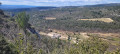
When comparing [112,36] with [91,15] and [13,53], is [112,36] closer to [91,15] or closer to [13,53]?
[91,15]

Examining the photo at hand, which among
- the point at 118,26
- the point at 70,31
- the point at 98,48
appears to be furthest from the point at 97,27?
the point at 98,48

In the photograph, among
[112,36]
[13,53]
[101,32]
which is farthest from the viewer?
[101,32]

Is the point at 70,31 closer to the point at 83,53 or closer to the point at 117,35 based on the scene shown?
the point at 117,35

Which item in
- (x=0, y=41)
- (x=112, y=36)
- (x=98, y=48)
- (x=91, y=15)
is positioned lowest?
(x=112, y=36)

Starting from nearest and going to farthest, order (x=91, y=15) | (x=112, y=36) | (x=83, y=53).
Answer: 1. (x=83, y=53)
2. (x=112, y=36)
3. (x=91, y=15)

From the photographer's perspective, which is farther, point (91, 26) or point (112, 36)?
point (91, 26)

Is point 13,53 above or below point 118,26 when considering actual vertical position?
above

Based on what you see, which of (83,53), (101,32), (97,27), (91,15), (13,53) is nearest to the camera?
(83,53)

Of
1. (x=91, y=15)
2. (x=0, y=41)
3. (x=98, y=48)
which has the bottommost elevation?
(x=91, y=15)

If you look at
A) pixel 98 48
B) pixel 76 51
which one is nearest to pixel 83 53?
pixel 76 51
